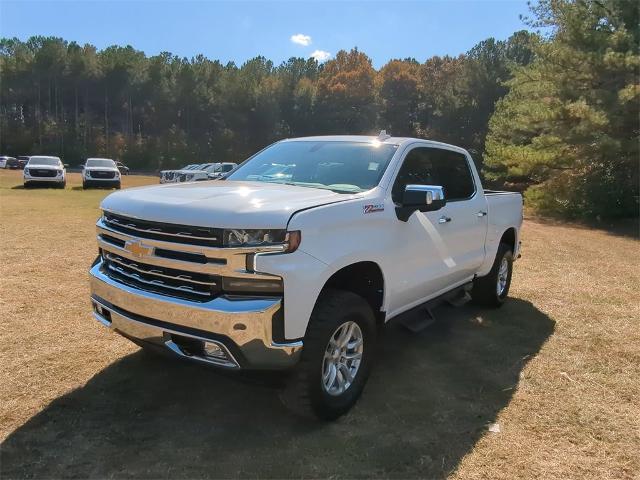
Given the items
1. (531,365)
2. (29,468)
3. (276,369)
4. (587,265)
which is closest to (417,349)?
(531,365)

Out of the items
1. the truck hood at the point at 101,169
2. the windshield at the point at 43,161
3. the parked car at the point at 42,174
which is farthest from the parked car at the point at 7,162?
the truck hood at the point at 101,169

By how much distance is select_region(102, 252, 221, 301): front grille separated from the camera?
10.0ft

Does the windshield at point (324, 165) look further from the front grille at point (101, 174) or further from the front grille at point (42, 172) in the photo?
the front grille at point (42, 172)

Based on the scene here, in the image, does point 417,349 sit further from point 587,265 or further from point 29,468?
point 587,265

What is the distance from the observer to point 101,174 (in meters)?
25.1

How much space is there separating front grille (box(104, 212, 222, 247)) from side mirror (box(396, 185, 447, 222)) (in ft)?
4.87

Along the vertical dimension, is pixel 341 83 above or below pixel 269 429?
above

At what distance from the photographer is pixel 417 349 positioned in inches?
194

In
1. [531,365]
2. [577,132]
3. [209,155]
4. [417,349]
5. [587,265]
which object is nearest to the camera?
[531,365]

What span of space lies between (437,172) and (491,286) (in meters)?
1.83

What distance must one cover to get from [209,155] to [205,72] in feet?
43.6

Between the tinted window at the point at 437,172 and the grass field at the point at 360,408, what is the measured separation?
1.22m

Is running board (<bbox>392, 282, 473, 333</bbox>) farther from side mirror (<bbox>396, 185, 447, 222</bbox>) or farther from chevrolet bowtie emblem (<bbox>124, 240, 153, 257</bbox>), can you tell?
chevrolet bowtie emblem (<bbox>124, 240, 153, 257</bbox>)

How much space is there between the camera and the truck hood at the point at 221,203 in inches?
117
